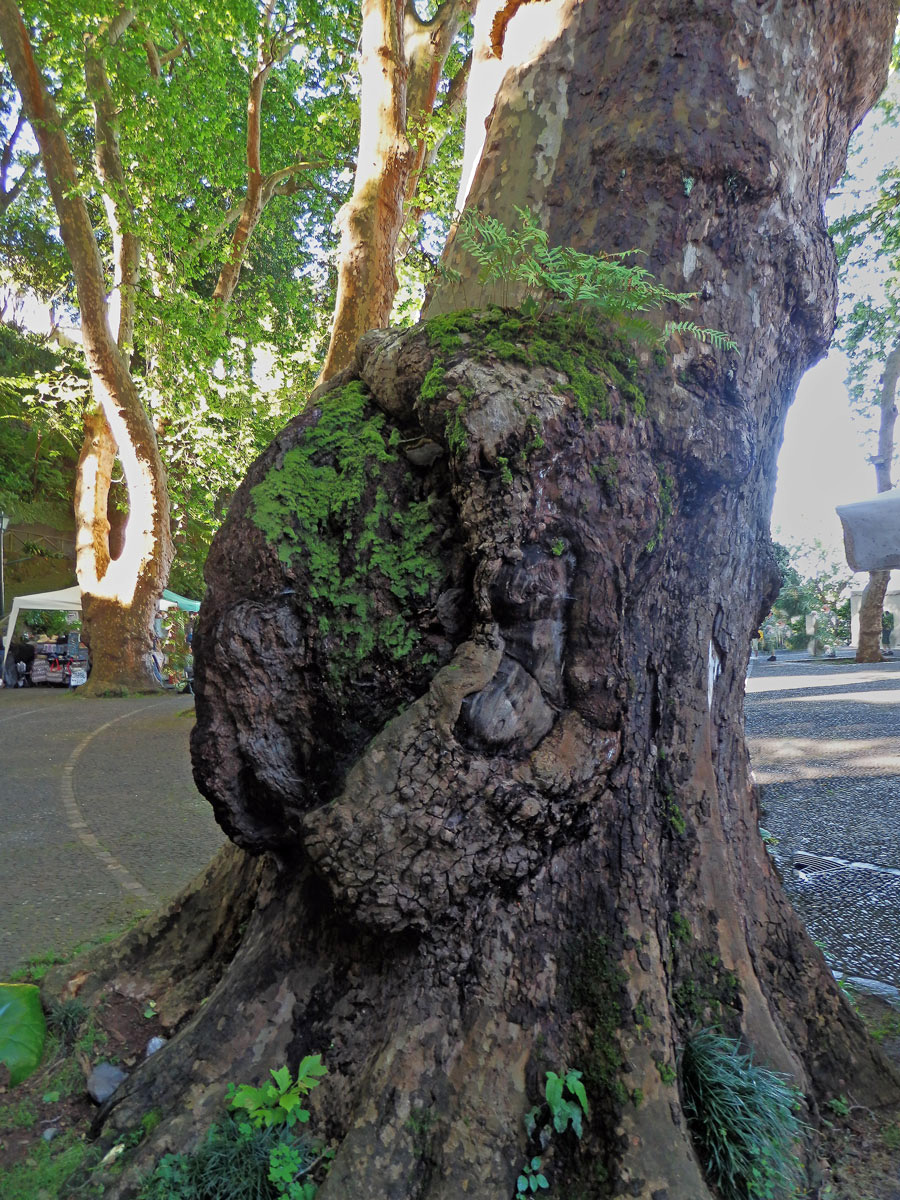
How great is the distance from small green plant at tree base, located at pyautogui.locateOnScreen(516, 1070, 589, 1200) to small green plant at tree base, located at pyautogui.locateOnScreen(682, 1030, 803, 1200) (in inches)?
13.0

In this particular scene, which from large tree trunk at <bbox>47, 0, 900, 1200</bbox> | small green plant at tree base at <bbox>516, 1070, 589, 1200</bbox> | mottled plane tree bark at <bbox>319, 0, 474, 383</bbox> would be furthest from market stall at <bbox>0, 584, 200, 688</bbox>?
small green plant at tree base at <bbox>516, 1070, 589, 1200</bbox>

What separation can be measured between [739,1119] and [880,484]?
24.6 m

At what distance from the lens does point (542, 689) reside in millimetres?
2270

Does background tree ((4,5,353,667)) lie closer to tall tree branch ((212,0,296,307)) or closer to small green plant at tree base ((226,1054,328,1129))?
tall tree branch ((212,0,296,307))

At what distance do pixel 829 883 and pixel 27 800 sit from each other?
254 inches

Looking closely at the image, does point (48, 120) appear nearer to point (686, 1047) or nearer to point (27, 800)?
point (27, 800)

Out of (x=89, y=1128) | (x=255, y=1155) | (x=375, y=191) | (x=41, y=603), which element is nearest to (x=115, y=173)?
(x=375, y=191)

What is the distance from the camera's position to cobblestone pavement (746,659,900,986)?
13.4ft

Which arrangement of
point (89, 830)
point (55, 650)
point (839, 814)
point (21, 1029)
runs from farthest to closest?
point (55, 650), point (839, 814), point (89, 830), point (21, 1029)

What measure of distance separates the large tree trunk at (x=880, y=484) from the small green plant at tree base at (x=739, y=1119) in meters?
21.5

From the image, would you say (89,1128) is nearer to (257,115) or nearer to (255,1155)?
(255,1155)

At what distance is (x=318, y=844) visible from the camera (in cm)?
210

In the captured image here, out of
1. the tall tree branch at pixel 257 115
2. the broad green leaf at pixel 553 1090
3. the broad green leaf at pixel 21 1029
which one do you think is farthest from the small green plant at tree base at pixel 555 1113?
the tall tree branch at pixel 257 115

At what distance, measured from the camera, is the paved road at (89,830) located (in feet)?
13.9
